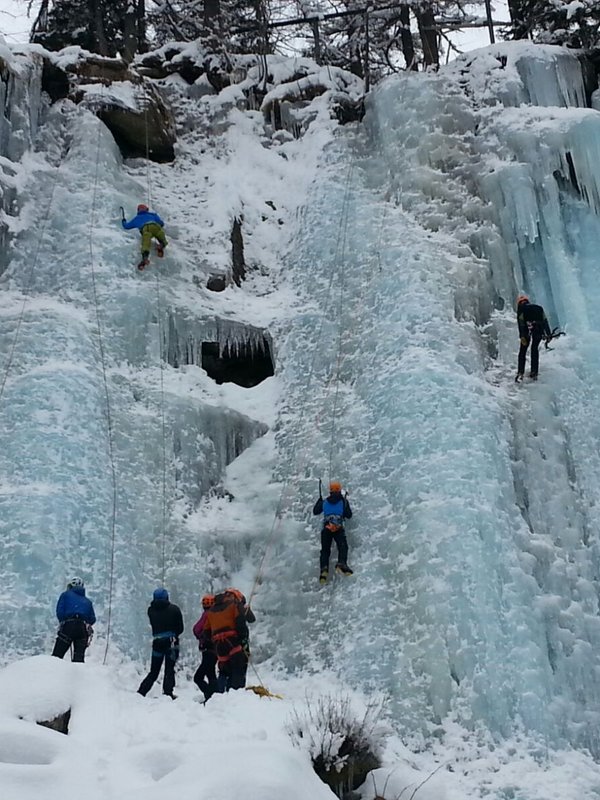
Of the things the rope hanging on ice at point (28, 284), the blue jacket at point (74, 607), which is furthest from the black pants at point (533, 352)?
the rope hanging on ice at point (28, 284)

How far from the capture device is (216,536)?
11.5 meters

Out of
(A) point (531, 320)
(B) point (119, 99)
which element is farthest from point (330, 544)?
(B) point (119, 99)

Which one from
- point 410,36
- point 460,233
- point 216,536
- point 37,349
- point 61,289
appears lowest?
point 216,536

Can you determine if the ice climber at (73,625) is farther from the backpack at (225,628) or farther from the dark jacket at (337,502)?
the dark jacket at (337,502)

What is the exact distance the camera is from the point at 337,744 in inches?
270

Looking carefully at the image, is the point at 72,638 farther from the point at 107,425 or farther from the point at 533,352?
the point at 533,352

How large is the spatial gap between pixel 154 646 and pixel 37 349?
4.97m

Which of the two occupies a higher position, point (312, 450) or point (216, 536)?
point (312, 450)

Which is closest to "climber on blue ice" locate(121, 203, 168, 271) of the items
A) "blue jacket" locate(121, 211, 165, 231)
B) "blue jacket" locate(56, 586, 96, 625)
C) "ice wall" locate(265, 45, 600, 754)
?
"blue jacket" locate(121, 211, 165, 231)

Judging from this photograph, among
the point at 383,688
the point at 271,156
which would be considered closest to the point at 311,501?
the point at 383,688

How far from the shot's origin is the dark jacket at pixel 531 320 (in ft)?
39.9

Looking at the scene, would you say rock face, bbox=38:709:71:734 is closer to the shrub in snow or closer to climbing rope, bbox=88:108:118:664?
the shrub in snow

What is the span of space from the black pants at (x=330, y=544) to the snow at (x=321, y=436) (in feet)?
0.89

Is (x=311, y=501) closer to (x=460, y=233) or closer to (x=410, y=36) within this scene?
(x=460, y=233)
